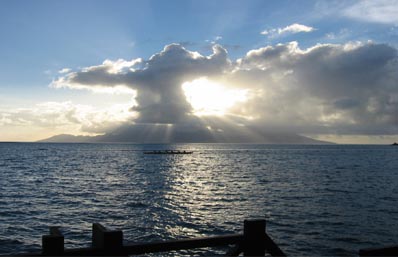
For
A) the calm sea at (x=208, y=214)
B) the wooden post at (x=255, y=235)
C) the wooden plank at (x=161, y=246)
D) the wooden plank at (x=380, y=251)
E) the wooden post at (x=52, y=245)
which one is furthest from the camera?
the calm sea at (x=208, y=214)

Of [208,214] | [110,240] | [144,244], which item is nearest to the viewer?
[110,240]

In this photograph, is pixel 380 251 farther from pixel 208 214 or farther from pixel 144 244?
pixel 208 214

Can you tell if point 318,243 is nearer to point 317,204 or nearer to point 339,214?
point 339,214

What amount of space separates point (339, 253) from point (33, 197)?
33.7 m

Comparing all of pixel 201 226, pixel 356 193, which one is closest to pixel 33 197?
pixel 201 226

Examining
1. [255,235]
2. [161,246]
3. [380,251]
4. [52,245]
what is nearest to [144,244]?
[161,246]

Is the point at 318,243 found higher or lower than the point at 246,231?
lower

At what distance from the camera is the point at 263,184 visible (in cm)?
5434

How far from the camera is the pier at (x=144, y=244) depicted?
549 cm

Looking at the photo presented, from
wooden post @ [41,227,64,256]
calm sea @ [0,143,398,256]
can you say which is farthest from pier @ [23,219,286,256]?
calm sea @ [0,143,398,256]

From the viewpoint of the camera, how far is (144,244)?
6.27 meters

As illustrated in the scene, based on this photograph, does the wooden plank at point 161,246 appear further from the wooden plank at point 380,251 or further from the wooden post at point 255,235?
the wooden plank at point 380,251

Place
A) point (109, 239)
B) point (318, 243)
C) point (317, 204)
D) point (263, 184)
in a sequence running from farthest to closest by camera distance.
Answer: point (263, 184) → point (317, 204) → point (318, 243) → point (109, 239)

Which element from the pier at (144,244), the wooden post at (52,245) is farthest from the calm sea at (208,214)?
the wooden post at (52,245)
